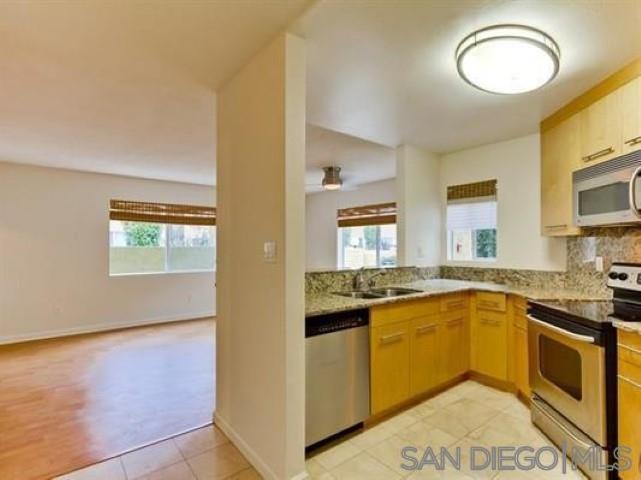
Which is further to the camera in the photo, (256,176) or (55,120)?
(55,120)

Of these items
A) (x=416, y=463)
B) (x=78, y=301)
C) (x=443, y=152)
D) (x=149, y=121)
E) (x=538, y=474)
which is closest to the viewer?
(x=538, y=474)

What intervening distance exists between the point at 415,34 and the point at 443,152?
8.03 ft

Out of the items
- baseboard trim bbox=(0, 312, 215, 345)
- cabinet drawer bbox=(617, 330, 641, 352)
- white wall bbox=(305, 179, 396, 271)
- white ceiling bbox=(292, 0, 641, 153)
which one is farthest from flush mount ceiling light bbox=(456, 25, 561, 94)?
baseboard trim bbox=(0, 312, 215, 345)

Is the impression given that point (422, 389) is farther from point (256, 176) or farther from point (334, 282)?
point (256, 176)

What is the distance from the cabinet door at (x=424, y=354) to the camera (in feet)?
8.98

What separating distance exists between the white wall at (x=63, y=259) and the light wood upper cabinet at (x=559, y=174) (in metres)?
5.56

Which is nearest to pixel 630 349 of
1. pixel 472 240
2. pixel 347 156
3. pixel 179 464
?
pixel 472 240

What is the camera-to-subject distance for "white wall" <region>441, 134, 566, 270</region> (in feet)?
10.9

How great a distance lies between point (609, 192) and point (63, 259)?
636 cm

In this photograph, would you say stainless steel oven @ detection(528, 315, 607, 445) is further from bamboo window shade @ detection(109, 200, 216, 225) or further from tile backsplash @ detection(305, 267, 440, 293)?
bamboo window shade @ detection(109, 200, 216, 225)

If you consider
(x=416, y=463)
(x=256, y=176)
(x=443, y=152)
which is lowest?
(x=416, y=463)

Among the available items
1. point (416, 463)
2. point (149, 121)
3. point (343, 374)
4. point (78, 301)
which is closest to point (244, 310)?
point (343, 374)

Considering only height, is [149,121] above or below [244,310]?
above

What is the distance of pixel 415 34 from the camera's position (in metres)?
1.81
